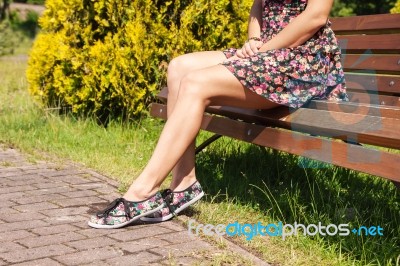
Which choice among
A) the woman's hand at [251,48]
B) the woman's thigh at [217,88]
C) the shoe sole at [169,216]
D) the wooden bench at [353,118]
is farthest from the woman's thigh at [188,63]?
the shoe sole at [169,216]

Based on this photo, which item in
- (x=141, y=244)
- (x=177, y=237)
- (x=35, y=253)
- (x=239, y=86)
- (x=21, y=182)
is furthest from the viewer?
(x=21, y=182)

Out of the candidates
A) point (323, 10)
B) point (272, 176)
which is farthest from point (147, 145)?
point (323, 10)

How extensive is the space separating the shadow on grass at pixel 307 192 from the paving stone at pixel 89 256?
34.8 inches

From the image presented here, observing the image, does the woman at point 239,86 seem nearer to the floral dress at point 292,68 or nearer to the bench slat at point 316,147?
the floral dress at point 292,68

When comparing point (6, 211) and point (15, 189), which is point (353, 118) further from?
point (15, 189)

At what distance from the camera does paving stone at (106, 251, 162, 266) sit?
2.67 m

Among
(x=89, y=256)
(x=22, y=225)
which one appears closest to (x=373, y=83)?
(x=89, y=256)

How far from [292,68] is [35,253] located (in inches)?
59.5

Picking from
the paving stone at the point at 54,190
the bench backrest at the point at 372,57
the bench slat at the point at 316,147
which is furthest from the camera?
the paving stone at the point at 54,190

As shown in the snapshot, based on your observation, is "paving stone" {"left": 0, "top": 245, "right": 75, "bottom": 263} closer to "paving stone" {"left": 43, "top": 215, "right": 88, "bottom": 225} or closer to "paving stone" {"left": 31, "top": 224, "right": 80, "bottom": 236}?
"paving stone" {"left": 31, "top": 224, "right": 80, "bottom": 236}

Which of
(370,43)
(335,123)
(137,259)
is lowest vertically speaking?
(137,259)

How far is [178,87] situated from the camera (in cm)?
349

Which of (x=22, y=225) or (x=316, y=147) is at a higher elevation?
(x=316, y=147)

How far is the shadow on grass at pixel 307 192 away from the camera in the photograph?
9.87ft
